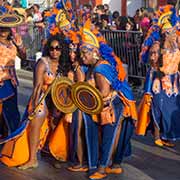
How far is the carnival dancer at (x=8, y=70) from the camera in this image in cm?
671

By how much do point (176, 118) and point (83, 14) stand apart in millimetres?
1809

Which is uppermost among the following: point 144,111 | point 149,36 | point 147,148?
point 149,36

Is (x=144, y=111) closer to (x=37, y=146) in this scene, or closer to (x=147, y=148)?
(x=147, y=148)

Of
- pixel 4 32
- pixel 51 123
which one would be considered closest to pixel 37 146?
pixel 51 123

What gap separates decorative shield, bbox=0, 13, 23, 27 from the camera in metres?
6.62

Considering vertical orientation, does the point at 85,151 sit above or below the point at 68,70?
below

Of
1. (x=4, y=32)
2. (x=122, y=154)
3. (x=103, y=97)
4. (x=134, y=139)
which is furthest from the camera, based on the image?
(x=134, y=139)

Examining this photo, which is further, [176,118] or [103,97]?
[176,118]

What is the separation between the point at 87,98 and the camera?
211 inches

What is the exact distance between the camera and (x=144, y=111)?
275 inches

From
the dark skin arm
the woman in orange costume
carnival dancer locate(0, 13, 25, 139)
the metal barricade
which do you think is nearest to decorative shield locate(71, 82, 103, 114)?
the dark skin arm

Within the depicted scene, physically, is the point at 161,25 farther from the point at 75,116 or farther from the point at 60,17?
the point at 75,116

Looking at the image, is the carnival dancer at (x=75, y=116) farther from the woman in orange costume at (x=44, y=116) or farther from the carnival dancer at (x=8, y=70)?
the carnival dancer at (x=8, y=70)

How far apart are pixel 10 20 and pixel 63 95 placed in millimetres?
1547
